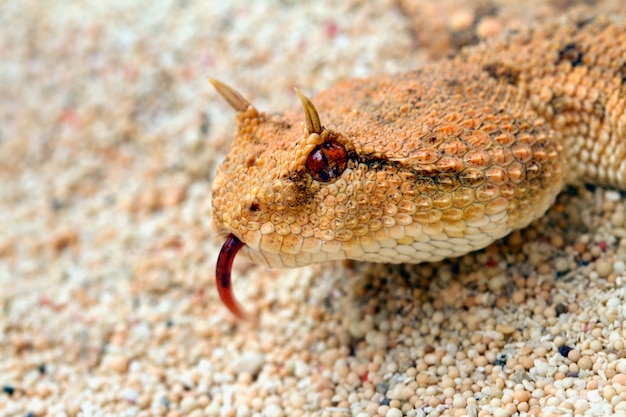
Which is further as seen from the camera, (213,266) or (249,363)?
(213,266)

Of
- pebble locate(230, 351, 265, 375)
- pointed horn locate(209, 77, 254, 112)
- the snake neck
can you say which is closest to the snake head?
pointed horn locate(209, 77, 254, 112)

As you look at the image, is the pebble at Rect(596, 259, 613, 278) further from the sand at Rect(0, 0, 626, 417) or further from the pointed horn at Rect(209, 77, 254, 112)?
the pointed horn at Rect(209, 77, 254, 112)

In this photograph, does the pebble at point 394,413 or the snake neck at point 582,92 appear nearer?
the pebble at point 394,413

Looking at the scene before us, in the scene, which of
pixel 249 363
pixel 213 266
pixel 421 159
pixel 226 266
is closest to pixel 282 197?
pixel 226 266

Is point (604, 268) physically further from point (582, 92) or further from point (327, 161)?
point (327, 161)

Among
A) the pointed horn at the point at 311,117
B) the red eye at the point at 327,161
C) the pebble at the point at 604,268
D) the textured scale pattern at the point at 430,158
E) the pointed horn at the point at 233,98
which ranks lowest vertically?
the pebble at the point at 604,268

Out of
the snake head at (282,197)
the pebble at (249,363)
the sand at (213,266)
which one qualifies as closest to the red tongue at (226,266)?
the snake head at (282,197)

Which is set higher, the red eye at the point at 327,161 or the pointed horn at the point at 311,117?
the pointed horn at the point at 311,117

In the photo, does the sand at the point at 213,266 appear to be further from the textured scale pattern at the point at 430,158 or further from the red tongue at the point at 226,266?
the red tongue at the point at 226,266
